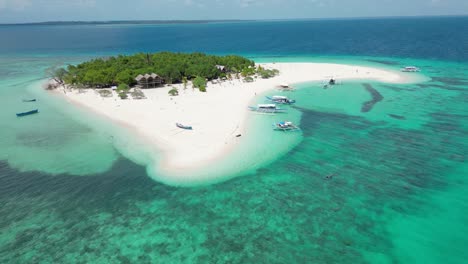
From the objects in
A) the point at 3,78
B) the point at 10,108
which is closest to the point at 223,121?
the point at 10,108

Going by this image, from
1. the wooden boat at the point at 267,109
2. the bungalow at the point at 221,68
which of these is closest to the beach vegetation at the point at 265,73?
the bungalow at the point at 221,68

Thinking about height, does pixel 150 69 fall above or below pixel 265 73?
above

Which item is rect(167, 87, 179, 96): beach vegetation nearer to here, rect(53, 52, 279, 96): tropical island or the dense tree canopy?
rect(53, 52, 279, 96): tropical island

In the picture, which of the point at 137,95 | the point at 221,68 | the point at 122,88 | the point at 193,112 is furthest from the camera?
the point at 221,68

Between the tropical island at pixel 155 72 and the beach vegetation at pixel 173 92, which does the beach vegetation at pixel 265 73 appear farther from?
the beach vegetation at pixel 173 92

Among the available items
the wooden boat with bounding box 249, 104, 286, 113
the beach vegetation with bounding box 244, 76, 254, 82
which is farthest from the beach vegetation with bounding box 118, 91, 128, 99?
the beach vegetation with bounding box 244, 76, 254, 82

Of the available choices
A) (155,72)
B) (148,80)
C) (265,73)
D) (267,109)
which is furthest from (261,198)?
(265,73)

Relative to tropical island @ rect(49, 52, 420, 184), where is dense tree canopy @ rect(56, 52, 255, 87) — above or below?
above

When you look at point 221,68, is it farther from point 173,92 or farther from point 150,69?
point 173,92
